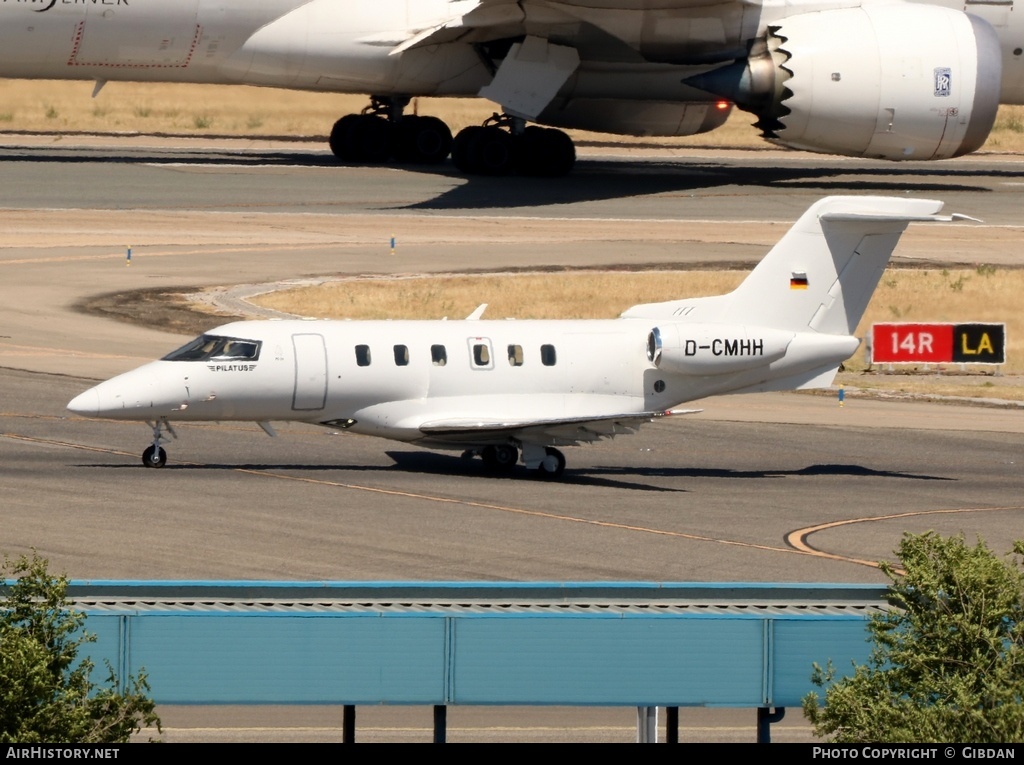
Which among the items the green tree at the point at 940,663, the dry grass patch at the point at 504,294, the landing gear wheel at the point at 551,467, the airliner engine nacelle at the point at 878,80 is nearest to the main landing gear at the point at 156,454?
the landing gear wheel at the point at 551,467

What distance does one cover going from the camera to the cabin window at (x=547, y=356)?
3091 cm

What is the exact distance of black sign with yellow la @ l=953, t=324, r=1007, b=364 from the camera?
4350 centimetres

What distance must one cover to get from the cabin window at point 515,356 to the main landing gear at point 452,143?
29.6 m

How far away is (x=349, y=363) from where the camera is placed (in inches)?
1178

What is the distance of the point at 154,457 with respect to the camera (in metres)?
29.8

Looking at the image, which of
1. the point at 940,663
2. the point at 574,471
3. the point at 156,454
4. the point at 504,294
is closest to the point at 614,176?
the point at 504,294

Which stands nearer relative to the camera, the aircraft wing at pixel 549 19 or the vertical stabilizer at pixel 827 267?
the vertical stabilizer at pixel 827 267

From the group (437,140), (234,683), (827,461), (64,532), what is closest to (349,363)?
(64,532)

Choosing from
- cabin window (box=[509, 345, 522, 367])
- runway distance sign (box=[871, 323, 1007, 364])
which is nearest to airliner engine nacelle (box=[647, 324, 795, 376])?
cabin window (box=[509, 345, 522, 367])

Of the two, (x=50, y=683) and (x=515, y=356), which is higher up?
(x=515, y=356)

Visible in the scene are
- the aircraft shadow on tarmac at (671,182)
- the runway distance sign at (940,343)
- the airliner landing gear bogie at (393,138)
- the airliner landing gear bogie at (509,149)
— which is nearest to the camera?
the runway distance sign at (940,343)

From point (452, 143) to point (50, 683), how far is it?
2054 inches

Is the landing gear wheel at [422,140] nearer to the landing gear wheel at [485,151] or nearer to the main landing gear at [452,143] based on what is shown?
the main landing gear at [452,143]

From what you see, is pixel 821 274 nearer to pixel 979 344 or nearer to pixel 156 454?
pixel 156 454
